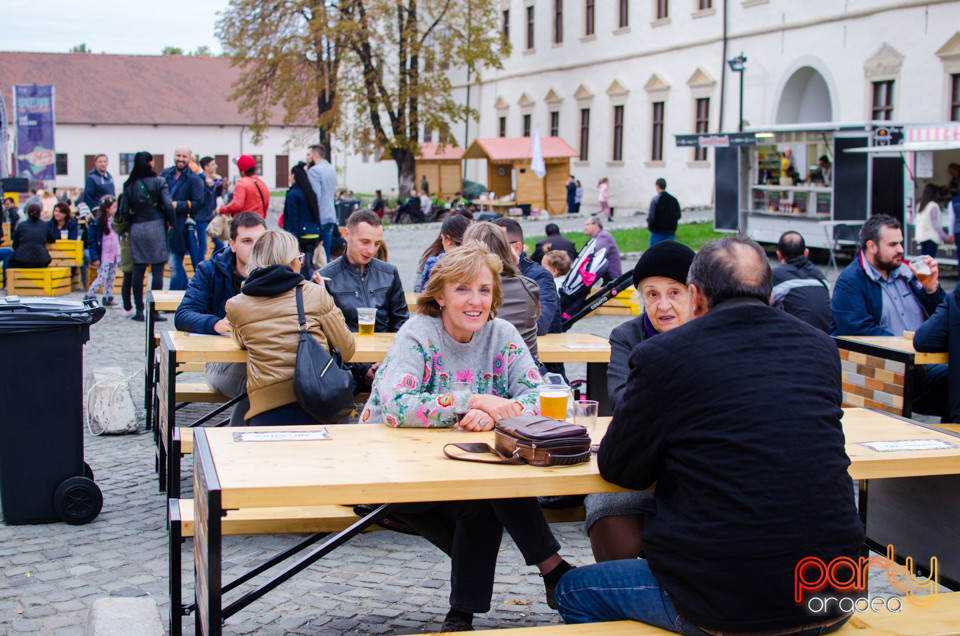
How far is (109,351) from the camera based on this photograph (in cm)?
980

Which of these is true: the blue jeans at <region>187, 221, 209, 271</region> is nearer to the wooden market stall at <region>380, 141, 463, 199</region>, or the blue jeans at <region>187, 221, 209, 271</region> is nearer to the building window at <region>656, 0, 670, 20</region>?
the building window at <region>656, 0, 670, 20</region>

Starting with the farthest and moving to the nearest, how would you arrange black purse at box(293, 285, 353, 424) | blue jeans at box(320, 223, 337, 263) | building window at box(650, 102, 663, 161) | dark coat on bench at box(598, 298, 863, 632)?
building window at box(650, 102, 663, 161) < blue jeans at box(320, 223, 337, 263) < black purse at box(293, 285, 353, 424) < dark coat on bench at box(598, 298, 863, 632)

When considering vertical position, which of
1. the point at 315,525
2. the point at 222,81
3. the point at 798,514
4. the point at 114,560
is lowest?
the point at 114,560

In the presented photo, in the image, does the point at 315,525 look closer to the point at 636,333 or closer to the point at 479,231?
the point at 636,333

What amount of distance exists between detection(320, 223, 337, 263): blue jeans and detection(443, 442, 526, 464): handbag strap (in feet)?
29.5

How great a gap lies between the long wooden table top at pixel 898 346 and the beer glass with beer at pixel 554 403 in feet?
8.48

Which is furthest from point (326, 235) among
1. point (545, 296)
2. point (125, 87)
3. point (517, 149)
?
point (125, 87)

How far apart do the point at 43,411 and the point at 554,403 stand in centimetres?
258

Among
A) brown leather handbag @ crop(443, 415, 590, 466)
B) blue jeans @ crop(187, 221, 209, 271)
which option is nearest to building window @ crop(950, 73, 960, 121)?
blue jeans @ crop(187, 221, 209, 271)

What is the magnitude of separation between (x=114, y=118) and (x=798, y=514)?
63.0 metres

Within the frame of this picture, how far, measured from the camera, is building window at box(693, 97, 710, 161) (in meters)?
30.3

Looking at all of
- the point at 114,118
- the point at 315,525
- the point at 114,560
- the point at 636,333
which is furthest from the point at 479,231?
the point at 114,118

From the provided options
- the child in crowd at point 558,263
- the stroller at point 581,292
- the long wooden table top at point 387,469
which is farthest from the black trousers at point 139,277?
the long wooden table top at point 387,469

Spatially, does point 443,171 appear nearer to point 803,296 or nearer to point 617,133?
point 617,133
